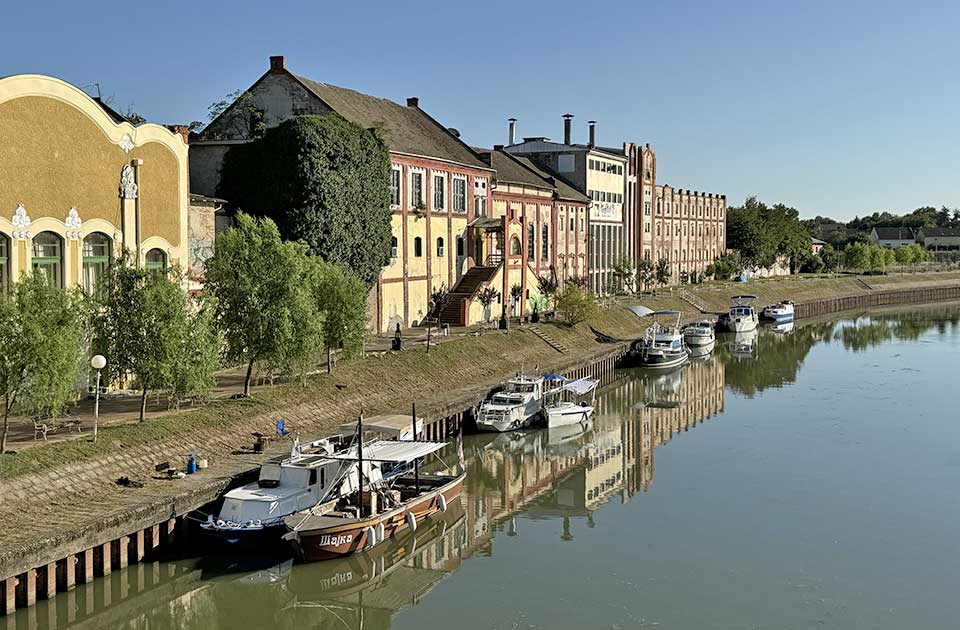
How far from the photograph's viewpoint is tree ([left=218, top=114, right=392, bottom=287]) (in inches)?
1747

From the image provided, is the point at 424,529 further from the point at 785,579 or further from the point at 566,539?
the point at 785,579

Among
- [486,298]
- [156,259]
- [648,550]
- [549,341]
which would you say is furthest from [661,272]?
[648,550]

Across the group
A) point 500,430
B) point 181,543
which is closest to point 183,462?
point 181,543

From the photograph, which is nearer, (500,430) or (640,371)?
→ (500,430)

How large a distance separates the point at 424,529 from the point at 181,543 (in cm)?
692

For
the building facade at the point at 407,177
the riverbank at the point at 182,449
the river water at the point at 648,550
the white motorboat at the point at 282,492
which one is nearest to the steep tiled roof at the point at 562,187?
the building facade at the point at 407,177

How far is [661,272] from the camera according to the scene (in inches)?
3792

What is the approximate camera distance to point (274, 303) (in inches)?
1336

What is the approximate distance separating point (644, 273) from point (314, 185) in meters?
52.7

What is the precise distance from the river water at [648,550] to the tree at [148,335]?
6.24m

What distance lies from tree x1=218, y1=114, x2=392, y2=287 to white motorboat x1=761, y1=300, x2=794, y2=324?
54216mm

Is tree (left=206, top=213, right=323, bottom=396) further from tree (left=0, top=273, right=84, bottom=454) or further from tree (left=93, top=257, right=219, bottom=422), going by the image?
tree (left=0, top=273, right=84, bottom=454)

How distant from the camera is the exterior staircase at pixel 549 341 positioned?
2263 inches

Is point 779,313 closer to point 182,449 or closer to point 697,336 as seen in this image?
point 697,336
